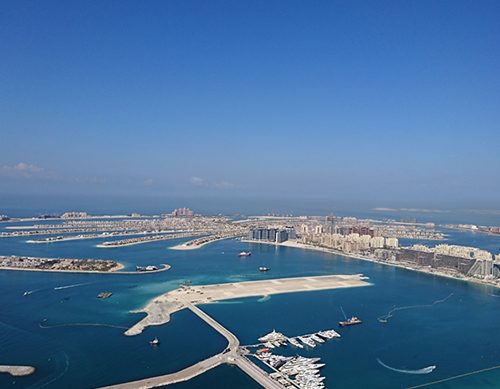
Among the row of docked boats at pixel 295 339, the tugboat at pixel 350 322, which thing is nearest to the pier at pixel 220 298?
the row of docked boats at pixel 295 339

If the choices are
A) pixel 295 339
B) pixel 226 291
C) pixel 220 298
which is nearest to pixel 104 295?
pixel 220 298

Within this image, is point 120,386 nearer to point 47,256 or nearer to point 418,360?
point 418,360

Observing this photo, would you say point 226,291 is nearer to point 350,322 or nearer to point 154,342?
point 350,322

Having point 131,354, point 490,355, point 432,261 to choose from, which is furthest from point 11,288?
point 432,261

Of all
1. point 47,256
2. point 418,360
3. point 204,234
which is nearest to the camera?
point 418,360

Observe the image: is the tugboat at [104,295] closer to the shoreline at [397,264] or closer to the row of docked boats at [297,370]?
the row of docked boats at [297,370]

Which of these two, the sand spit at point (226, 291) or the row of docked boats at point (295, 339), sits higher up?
the sand spit at point (226, 291)

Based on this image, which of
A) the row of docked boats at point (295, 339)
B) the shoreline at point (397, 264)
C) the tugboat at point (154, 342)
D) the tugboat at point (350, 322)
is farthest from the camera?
the shoreline at point (397, 264)
